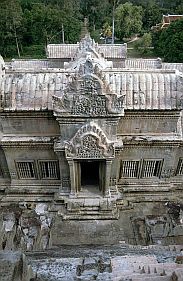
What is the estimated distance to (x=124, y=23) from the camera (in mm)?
39031

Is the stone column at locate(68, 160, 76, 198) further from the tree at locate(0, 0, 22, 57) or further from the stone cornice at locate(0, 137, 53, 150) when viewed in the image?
the tree at locate(0, 0, 22, 57)

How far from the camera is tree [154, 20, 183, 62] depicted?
28.7 meters

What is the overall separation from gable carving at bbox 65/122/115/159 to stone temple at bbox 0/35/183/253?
4 centimetres

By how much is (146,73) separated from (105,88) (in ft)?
7.94

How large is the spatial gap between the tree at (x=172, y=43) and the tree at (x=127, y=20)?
21.6ft

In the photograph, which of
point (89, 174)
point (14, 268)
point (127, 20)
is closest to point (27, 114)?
point (89, 174)

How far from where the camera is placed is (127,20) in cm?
3856

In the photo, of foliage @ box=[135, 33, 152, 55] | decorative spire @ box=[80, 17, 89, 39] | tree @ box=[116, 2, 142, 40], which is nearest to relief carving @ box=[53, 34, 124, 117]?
foliage @ box=[135, 33, 152, 55]

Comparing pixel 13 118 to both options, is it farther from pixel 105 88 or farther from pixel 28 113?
pixel 105 88

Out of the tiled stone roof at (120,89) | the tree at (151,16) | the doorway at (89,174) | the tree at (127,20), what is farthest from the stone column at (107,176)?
the tree at (151,16)

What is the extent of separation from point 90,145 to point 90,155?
483 mm

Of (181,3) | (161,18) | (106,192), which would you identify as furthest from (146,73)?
(181,3)

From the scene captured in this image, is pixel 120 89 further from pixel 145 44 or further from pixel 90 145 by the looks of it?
pixel 145 44

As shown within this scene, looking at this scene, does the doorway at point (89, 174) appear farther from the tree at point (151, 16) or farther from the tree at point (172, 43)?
the tree at point (151, 16)
